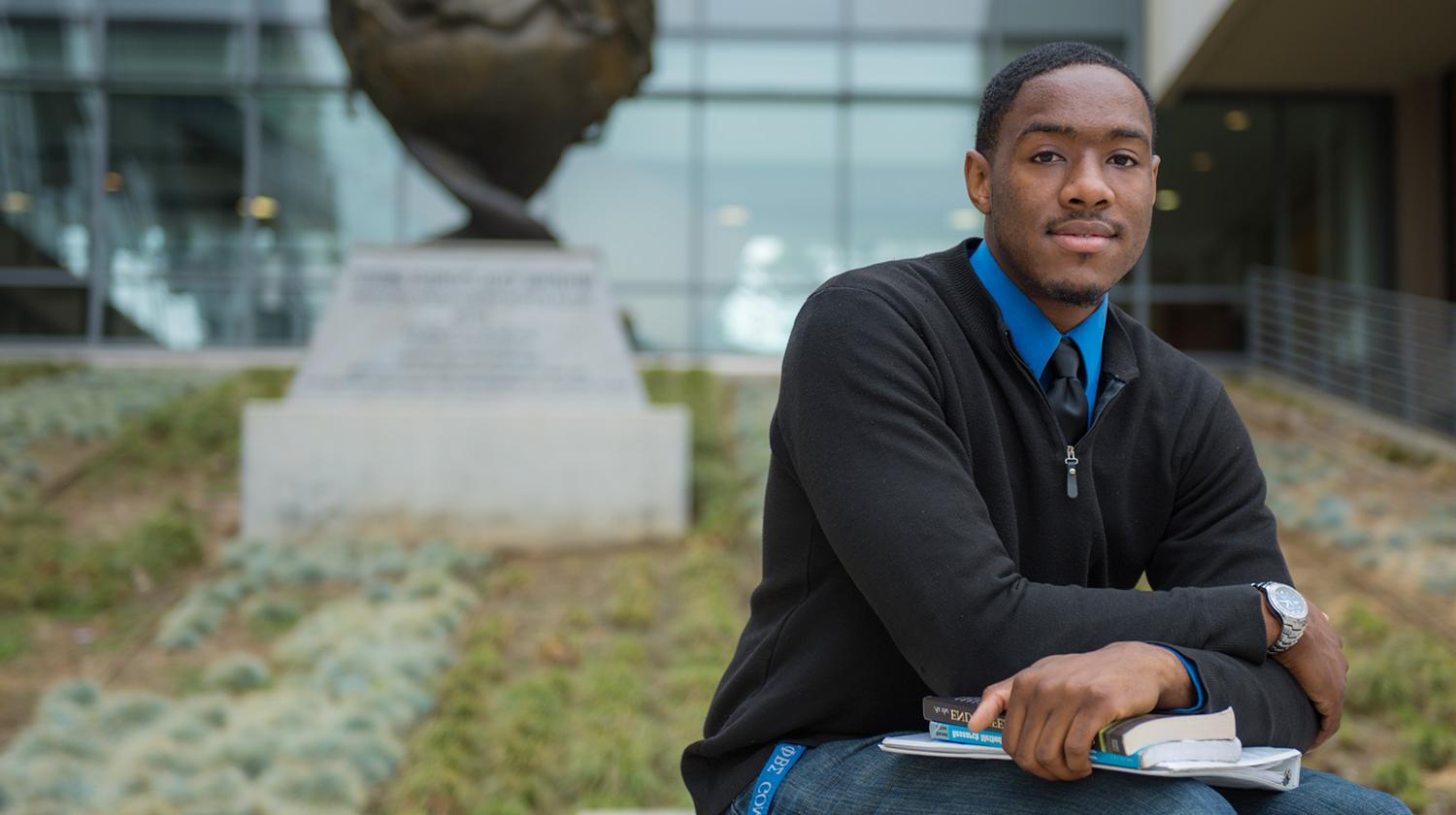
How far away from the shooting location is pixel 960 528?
1.68 metres

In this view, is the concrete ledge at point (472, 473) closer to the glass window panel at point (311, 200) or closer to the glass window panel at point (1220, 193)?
the glass window panel at point (311, 200)

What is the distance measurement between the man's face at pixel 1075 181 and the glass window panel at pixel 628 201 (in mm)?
14421

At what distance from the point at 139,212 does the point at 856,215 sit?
8.83 m

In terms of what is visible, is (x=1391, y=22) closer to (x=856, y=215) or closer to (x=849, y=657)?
(x=856, y=215)

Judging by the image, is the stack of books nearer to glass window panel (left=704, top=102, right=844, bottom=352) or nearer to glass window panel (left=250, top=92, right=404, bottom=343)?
glass window panel (left=704, top=102, right=844, bottom=352)

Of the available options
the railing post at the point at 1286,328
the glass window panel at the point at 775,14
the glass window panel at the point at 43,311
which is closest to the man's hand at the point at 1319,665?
the railing post at the point at 1286,328

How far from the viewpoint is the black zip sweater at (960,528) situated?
1676mm

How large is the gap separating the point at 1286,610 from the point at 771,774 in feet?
2.33

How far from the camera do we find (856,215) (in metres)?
16.6

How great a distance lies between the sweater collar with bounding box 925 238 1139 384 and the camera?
1942mm

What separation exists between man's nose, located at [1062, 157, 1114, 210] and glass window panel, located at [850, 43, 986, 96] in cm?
1527

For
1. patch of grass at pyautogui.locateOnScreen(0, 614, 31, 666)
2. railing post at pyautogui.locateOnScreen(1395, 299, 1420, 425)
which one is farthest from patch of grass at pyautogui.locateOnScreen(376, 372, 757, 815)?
railing post at pyautogui.locateOnScreen(1395, 299, 1420, 425)

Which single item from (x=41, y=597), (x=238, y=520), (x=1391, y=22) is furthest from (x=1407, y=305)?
(x=41, y=597)

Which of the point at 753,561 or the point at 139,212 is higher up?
the point at 139,212
